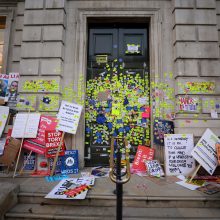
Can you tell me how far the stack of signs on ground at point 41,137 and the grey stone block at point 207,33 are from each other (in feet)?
15.6

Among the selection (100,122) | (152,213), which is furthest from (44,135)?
(152,213)

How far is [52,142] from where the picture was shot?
4934mm

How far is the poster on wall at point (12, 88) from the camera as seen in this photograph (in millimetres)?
5781

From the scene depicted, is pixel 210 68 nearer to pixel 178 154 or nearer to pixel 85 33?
pixel 178 154

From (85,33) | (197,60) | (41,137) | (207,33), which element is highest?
(85,33)

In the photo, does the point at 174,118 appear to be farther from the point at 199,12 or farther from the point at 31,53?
the point at 31,53

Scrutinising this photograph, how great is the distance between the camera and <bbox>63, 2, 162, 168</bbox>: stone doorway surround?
18.9 feet

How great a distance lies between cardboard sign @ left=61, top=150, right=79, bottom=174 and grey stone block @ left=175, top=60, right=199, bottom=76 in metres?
3.60

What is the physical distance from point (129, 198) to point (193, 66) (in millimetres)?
3914

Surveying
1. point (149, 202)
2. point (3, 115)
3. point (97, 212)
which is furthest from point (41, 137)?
point (149, 202)

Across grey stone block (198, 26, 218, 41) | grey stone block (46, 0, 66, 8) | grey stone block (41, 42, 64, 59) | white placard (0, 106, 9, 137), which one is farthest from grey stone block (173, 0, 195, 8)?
white placard (0, 106, 9, 137)

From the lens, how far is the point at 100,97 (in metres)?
5.91

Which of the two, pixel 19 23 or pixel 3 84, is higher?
pixel 19 23

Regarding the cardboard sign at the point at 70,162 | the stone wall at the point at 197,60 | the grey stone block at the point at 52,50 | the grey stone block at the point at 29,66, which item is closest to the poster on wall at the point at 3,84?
the grey stone block at the point at 29,66
